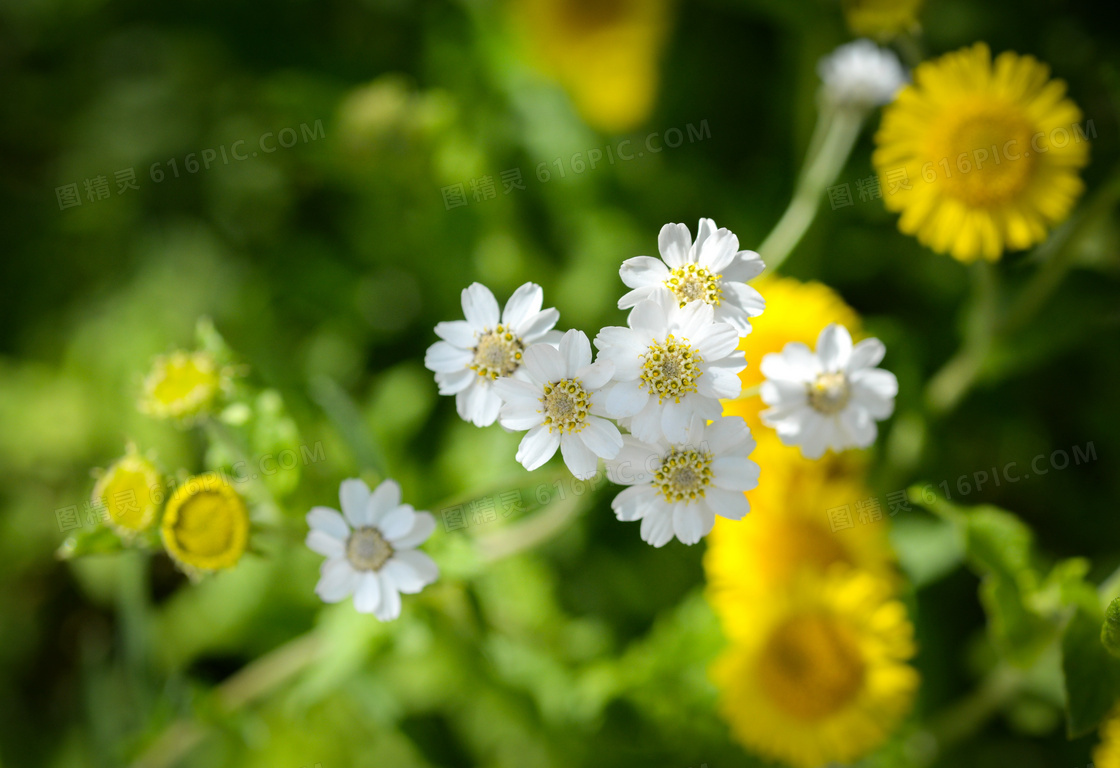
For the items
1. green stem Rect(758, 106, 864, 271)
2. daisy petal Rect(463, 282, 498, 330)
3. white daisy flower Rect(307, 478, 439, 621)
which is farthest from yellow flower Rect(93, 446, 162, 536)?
green stem Rect(758, 106, 864, 271)

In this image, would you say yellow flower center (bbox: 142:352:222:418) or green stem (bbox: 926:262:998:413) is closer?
yellow flower center (bbox: 142:352:222:418)

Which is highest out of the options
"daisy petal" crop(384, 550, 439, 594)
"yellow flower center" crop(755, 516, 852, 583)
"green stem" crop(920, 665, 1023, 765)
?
"daisy petal" crop(384, 550, 439, 594)

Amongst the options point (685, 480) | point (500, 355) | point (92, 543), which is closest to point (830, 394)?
point (685, 480)

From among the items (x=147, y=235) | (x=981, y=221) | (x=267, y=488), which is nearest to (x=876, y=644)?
(x=981, y=221)

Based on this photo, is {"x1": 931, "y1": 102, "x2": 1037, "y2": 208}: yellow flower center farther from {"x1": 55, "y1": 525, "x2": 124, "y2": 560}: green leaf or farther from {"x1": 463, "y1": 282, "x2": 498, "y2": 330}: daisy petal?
{"x1": 55, "y1": 525, "x2": 124, "y2": 560}: green leaf

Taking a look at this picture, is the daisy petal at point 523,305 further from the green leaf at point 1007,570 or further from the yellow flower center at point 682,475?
the green leaf at point 1007,570

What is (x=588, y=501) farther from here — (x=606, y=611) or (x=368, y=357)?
(x=368, y=357)

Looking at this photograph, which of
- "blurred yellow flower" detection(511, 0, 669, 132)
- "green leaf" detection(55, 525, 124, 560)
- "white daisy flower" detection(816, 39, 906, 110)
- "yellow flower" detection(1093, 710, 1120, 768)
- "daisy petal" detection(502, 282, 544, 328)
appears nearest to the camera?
"daisy petal" detection(502, 282, 544, 328)
